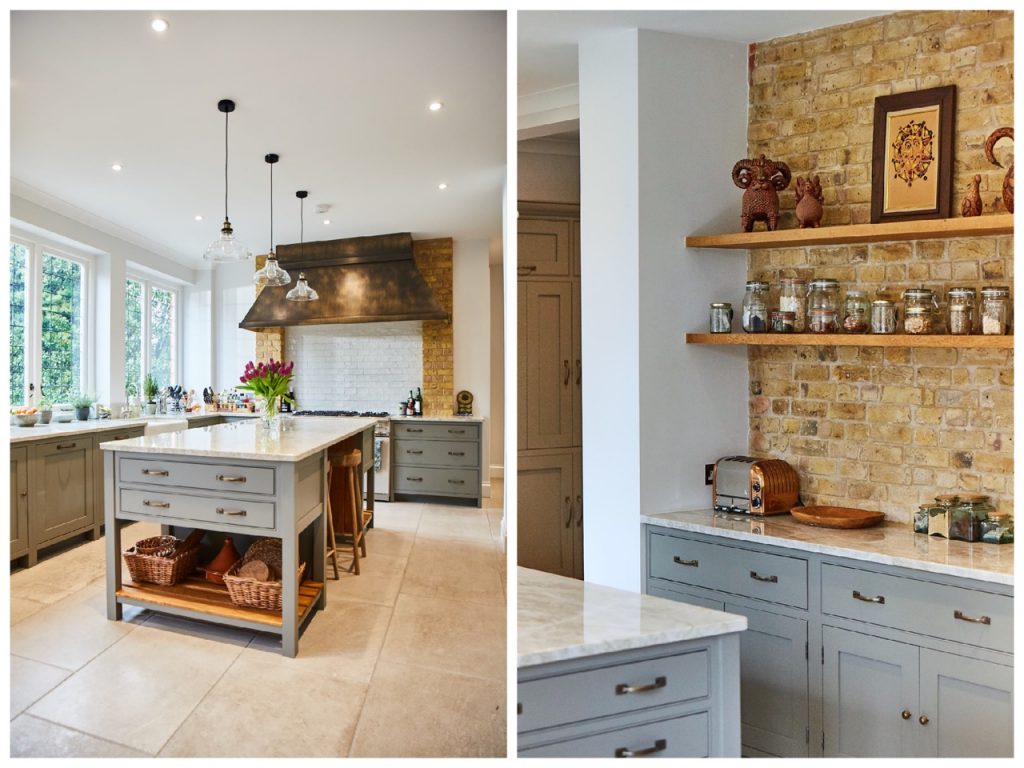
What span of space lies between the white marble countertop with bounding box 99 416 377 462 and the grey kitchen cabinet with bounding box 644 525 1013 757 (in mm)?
1519

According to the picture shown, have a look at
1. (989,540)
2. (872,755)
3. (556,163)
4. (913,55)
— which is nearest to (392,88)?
(556,163)

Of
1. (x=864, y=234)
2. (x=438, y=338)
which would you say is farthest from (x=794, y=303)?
(x=438, y=338)

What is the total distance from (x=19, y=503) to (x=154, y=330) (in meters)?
2.64

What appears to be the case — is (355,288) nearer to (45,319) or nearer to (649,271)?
(45,319)

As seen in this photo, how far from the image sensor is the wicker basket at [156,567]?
2760mm

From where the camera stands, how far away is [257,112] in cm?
305

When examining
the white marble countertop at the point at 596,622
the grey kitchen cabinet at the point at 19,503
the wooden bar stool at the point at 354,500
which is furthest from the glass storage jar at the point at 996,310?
the grey kitchen cabinet at the point at 19,503

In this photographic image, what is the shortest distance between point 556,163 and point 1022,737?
2822mm

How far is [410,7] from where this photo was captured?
1346 mm

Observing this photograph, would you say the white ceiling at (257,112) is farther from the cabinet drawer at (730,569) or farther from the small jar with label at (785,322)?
the cabinet drawer at (730,569)

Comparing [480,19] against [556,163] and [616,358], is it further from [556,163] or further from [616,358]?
[616,358]

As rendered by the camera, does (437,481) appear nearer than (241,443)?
No

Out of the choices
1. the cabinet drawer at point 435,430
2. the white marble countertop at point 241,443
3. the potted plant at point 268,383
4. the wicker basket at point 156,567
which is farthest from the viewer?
the cabinet drawer at point 435,430

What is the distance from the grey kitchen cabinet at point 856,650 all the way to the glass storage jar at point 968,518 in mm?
320
